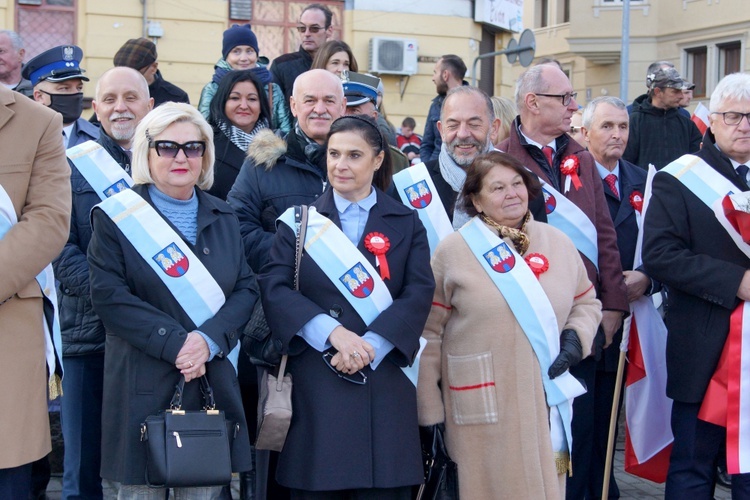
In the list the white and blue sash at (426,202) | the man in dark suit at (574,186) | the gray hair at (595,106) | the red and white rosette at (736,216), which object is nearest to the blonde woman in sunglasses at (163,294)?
the white and blue sash at (426,202)

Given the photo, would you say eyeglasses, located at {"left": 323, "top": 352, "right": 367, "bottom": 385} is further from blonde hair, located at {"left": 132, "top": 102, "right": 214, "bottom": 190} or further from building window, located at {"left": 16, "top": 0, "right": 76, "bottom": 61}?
building window, located at {"left": 16, "top": 0, "right": 76, "bottom": 61}

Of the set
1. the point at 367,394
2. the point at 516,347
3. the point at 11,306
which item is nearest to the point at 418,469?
the point at 367,394

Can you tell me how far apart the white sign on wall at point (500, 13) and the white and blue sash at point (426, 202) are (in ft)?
33.6

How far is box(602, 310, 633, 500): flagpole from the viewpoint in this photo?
5043mm

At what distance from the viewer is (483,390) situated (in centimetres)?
419

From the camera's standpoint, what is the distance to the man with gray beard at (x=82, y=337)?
4366mm

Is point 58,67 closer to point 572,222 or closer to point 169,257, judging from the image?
point 169,257

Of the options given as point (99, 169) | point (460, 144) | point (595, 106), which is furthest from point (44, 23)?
point (460, 144)

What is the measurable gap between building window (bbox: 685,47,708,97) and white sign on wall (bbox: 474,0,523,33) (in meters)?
12.7

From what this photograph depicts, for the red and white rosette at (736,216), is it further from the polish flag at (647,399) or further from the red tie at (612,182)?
the red tie at (612,182)

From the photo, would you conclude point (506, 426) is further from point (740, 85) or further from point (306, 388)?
point (740, 85)

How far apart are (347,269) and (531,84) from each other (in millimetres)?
1791

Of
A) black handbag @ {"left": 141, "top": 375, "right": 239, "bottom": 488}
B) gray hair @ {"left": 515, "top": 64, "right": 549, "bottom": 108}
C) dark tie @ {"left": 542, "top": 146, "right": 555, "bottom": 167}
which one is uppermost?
gray hair @ {"left": 515, "top": 64, "right": 549, "bottom": 108}

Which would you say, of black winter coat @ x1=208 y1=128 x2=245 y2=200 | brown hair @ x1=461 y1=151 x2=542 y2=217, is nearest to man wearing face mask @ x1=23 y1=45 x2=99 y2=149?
black winter coat @ x1=208 y1=128 x2=245 y2=200
